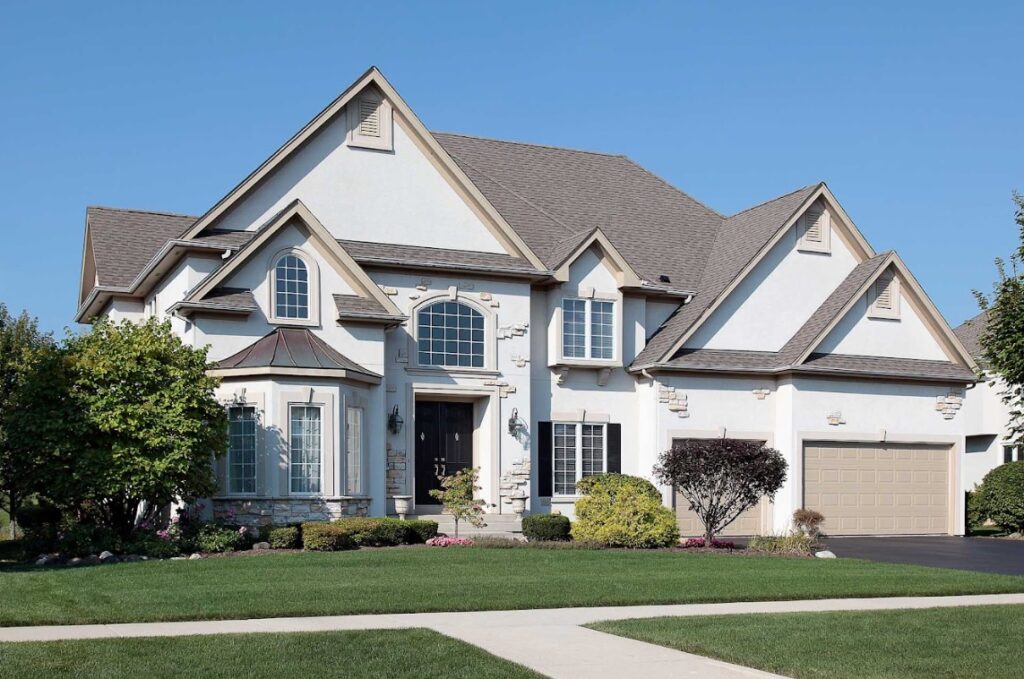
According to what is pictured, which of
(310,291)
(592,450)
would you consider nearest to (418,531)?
(310,291)

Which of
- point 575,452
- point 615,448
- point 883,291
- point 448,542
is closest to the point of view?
point 448,542

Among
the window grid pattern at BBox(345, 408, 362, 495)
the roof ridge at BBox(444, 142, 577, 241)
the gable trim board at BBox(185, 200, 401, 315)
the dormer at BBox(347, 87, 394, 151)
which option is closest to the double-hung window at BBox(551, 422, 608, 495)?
the roof ridge at BBox(444, 142, 577, 241)

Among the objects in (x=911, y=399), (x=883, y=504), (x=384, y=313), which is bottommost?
(x=883, y=504)

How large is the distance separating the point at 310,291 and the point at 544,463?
6875 millimetres

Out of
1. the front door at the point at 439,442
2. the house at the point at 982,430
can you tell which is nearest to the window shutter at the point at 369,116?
the front door at the point at 439,442

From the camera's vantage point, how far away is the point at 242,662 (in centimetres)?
1036

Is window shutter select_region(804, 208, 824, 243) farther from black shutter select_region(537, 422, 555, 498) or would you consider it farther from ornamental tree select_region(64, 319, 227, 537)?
ornamental tree select_region(64, 319, 227, 537)

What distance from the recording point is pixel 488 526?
26125mm

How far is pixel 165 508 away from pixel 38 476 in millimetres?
3277

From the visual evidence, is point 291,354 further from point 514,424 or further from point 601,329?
point 601,329

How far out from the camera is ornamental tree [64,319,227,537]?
20.9m

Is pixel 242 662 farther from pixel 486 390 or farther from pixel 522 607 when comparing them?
pixel 486 390

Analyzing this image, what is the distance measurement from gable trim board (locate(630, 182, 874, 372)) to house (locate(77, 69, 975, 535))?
6 centimetres

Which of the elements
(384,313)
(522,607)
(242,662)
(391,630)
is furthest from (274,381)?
(242,662)
